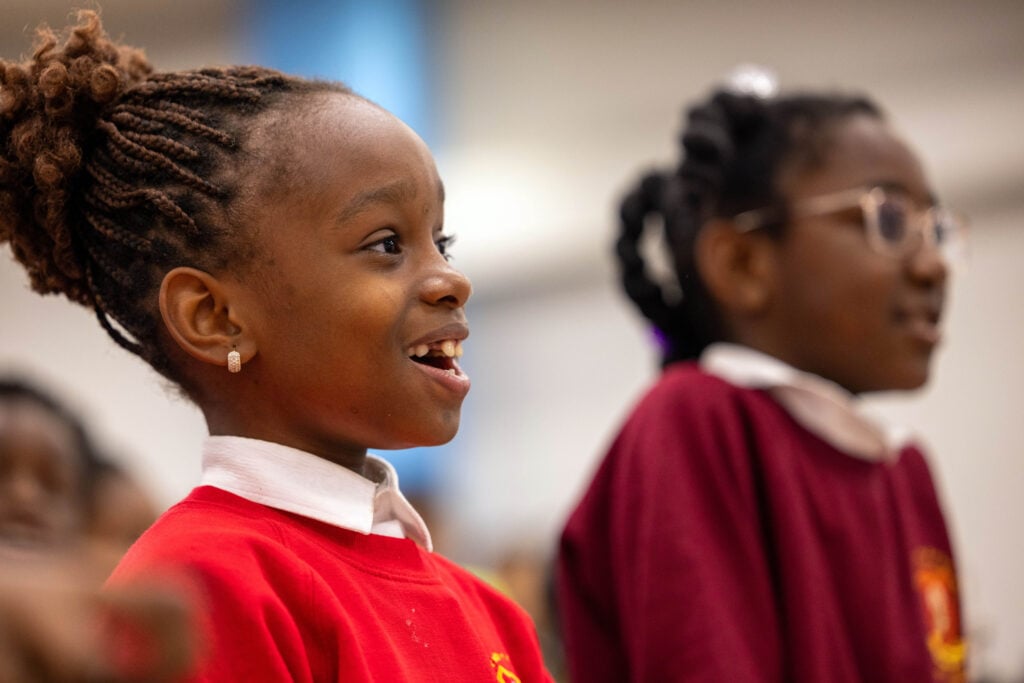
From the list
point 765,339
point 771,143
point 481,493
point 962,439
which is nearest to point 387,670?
point 765,339

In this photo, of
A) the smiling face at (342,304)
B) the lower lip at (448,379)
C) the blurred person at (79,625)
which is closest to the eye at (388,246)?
the smiling face at (342,304)

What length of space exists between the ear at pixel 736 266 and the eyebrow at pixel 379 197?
83cm

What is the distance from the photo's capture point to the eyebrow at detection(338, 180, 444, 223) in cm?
123

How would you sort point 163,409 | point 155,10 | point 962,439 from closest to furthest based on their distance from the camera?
1. point 962,439
2. point 155,10
3. point 163,409

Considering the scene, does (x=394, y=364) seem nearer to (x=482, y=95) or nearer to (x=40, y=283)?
(x=40, y=283)

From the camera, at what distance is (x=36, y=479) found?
219 centimetres

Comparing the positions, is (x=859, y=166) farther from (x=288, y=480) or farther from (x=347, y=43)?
(x=347, y=43)

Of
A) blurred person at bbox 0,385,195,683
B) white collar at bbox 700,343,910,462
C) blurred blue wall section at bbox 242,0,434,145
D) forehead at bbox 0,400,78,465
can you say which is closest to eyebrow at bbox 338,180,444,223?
blurred person at bbox 0,385,195,683

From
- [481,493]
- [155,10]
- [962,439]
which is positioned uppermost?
[155,10]

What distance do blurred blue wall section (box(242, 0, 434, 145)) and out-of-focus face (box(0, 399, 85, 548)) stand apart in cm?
387

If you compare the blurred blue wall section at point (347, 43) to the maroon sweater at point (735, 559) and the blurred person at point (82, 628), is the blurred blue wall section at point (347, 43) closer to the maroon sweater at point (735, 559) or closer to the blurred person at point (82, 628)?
the maroon sweater at point (735, 559)

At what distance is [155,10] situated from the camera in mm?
6684

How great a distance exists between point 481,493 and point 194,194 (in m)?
5.62

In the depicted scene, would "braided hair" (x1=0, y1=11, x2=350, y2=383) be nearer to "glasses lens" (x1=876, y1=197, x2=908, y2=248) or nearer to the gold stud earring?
the gold stud earring
